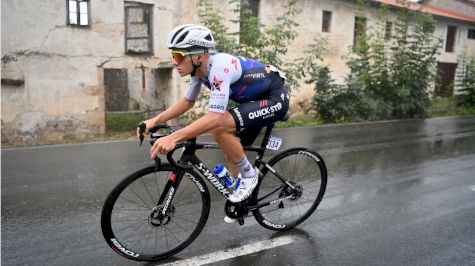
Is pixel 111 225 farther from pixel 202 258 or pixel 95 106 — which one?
pixel 95 106

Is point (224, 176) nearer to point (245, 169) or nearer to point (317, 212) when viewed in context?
point (245, 169)

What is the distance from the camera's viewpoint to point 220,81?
339 cm

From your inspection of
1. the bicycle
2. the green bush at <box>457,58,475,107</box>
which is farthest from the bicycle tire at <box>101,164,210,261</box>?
the green bush at <box>457,58,475,107</box>

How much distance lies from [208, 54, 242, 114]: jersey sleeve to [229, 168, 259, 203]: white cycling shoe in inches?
33.4

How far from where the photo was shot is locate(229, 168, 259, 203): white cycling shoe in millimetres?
3852

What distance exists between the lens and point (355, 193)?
5656mm

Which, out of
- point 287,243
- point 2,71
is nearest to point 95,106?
point 2,71

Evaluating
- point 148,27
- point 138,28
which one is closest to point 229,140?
point 138,28

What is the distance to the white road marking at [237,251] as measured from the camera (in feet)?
11.8

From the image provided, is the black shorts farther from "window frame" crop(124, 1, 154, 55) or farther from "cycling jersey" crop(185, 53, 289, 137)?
"window frame" crop(124, 1, 154, 55)

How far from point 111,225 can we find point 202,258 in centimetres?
83

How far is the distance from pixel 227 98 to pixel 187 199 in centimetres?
117

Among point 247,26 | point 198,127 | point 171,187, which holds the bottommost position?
point 171,187

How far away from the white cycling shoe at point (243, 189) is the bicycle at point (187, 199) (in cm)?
8
